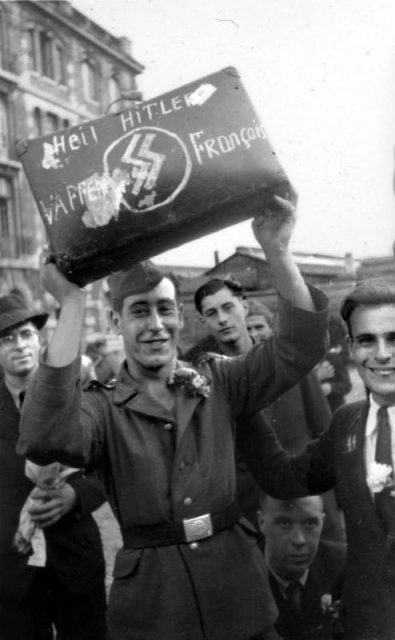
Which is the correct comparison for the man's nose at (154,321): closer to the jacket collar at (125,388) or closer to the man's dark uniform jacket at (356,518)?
the jacket collar at (125,388)

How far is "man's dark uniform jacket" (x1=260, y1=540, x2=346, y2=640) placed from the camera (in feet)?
9.68

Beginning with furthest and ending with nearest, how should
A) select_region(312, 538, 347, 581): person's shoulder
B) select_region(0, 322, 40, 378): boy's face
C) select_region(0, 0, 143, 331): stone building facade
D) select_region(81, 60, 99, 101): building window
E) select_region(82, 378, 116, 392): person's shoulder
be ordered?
select_region(81, 60, 99, 101): building window < select_region(0, 0, 143, 331): stone building facade < select_region(0, 322, 40, 378): boy's face < select_region(312, 538, 347, 581): person's shoulder < select_region(82, 378, 116, 392): person's shoulder

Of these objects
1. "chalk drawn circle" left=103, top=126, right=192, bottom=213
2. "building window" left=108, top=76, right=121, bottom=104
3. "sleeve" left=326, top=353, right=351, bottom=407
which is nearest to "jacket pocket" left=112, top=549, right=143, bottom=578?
"chalk drawn circle" left=103, top=126, right=192, bottom=213

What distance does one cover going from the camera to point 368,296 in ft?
6.85

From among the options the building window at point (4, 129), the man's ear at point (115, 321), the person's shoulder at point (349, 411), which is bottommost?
the person's shoulder at point (349, 411)

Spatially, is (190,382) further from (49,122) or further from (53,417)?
(49,122)

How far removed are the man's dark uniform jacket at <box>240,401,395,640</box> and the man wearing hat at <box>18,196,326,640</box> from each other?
0.77ft

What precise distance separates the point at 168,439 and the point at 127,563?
1.33ft

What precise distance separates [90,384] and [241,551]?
0.77 metres

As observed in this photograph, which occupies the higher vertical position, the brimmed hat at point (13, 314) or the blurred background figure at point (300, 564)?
the brimmed hat at point (13, 314)

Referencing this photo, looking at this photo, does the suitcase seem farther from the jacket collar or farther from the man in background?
the man in background

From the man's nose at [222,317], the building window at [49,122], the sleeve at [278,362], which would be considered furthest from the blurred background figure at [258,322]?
the building window at [49,122]

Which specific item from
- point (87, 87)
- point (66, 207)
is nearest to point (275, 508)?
point (66, 207)

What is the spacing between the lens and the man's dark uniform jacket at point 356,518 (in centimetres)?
194
